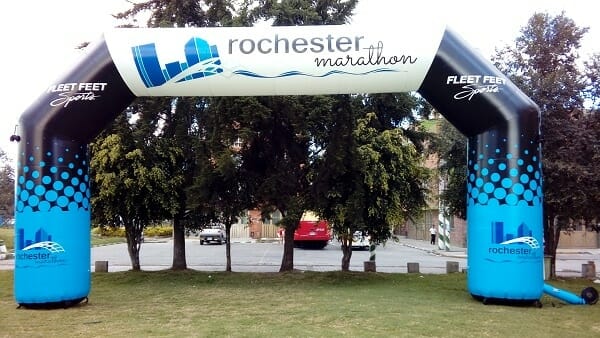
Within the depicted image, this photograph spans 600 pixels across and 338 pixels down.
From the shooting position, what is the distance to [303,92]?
10953 millimetres

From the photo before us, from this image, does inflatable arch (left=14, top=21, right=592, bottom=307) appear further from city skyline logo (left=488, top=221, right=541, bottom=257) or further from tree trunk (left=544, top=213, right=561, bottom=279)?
tree trunk (left=544, top=213, right=561, bottom=279)

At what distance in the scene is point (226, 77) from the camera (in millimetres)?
10688

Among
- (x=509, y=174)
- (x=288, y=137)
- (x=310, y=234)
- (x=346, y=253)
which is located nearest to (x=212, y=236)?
(x=310, y=234)

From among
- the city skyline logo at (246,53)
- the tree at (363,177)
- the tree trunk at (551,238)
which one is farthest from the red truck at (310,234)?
the city skyline logo at (246,53)

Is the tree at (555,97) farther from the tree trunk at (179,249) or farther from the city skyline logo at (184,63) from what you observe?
the tree trunk at (179,249)

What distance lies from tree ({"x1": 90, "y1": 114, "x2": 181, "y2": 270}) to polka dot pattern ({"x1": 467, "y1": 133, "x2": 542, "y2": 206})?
7894mm

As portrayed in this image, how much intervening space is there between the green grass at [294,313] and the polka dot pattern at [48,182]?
5.99 ft

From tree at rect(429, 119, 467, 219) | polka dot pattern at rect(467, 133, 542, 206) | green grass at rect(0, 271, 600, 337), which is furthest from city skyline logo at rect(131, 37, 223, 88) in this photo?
tree at rect(429, 119, 467, 219)

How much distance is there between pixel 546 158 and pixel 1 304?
1224cm

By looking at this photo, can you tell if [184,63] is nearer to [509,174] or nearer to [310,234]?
[509,174]

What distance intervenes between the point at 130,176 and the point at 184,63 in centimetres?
503

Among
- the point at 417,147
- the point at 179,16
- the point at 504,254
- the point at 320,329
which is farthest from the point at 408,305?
the point at 179,16

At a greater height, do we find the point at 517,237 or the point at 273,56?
the point at 273,56

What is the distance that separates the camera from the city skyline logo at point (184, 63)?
1055 cm
